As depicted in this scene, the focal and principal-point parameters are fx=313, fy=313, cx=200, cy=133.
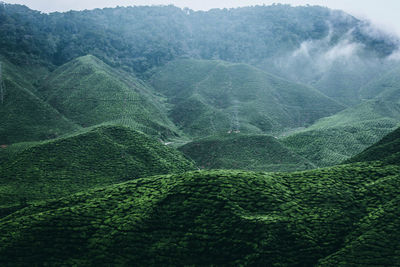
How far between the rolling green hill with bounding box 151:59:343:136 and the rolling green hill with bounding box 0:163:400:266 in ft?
204

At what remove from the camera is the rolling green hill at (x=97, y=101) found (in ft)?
263

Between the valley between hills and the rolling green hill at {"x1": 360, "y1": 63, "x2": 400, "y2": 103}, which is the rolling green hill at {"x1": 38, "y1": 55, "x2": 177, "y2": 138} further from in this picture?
the rolling green hill at {"x1": 360, "y1": 63, "x2": 400, "y2": 103}

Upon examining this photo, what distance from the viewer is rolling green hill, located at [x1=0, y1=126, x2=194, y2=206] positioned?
1470 inches

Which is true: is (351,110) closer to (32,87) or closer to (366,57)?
(366,57)

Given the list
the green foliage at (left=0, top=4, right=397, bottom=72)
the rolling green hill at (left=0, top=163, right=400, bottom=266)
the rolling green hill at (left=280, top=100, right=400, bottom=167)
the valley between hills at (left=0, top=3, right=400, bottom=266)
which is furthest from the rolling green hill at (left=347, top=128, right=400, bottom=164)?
the green foliage at (left=0, top=4, right=397, bottom=72)

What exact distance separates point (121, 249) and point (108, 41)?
500 feet

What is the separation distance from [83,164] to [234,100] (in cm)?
7705

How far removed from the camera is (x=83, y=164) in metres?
43.6

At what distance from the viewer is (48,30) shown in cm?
15212

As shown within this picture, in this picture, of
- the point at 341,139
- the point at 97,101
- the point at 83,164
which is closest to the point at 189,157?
the point at 83,164

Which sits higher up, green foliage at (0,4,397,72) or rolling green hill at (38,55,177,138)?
green foliage at (0,4,397,72)

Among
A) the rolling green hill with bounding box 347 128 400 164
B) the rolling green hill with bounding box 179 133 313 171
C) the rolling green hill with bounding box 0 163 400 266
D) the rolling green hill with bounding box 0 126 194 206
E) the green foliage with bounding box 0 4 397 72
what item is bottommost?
the rolling green hill with bounding box 179 133 313 171

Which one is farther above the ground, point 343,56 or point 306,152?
point 343,56

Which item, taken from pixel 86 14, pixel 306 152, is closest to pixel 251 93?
pixel 306 152
